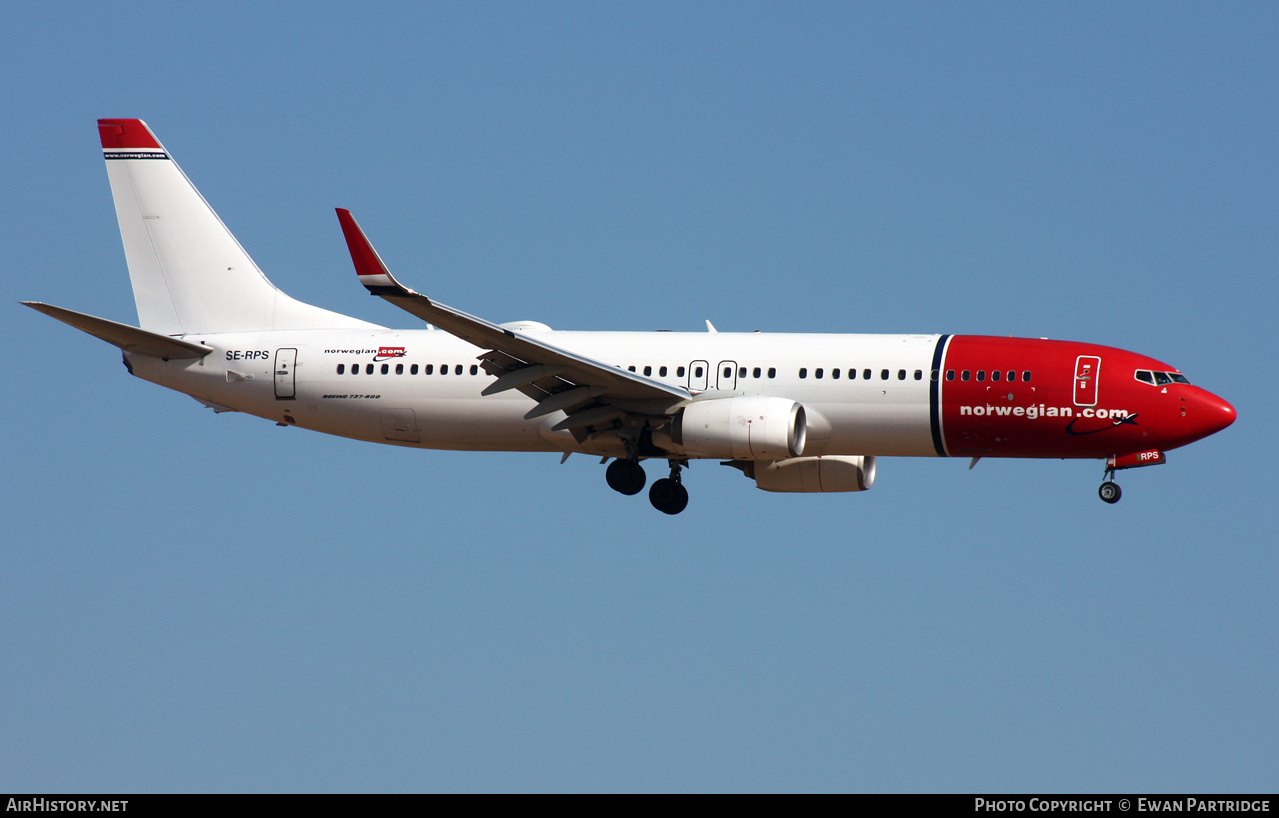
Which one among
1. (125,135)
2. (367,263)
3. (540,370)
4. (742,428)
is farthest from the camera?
(125,135)

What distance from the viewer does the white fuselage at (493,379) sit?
3894 centimetres

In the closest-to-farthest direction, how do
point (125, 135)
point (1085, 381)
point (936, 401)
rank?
point (1085, 381)
point (936, 401)
point (125, 135)

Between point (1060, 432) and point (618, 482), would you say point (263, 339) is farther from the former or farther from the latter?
point (1060, 432)

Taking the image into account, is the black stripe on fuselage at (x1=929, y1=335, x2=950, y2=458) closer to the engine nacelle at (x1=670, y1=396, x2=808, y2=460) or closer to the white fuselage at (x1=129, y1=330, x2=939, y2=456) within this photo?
the white fuselage at (x1=129, y1=330, x2=939, y2=456)

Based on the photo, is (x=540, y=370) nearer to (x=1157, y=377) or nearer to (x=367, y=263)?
(x=367, y=263)

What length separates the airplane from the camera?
3800cm

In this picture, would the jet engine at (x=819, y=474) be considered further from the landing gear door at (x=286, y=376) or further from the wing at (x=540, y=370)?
the landing gear door at (x=286, y=376)

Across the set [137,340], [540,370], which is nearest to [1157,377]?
[540,370]

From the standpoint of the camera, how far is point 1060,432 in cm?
3825

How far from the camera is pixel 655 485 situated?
4147 cm

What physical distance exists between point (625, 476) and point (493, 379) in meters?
4.04

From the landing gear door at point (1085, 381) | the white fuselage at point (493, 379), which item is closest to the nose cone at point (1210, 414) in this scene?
the landing gear door at point (1085, 381)

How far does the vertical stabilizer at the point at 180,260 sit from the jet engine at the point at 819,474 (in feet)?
37.9
